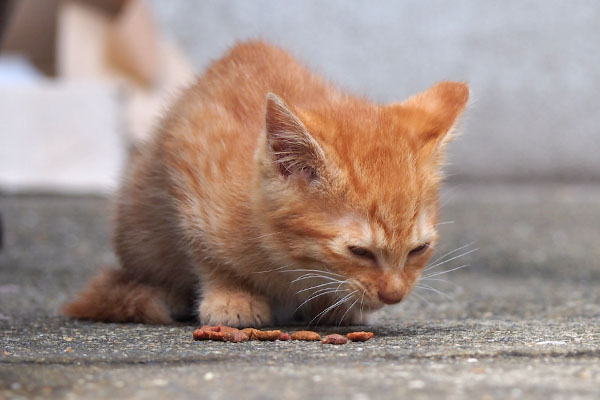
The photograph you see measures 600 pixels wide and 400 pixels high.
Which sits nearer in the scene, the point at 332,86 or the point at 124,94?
the point at 332,86

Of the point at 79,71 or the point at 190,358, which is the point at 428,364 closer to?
the point at 190,358

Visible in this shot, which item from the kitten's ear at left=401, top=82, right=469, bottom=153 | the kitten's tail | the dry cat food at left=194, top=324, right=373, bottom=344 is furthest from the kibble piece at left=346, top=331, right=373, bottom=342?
the kitten's tail

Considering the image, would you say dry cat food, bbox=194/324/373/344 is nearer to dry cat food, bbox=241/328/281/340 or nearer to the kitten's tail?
dry cat food, bbox=241/328/281/340

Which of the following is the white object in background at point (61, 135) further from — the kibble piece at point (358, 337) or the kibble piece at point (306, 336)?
the kibble piece at point (358, 337)

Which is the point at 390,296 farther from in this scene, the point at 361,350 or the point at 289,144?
the point at 289,144

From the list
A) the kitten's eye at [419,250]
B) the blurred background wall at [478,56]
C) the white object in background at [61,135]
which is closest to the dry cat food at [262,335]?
the kitten's eye at [419,250]

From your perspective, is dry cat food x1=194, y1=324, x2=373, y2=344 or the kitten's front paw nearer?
dry cat food x1=194, y1=324, x2=373, y2=344

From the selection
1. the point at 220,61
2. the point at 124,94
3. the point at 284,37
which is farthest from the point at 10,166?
the point at 220,61
